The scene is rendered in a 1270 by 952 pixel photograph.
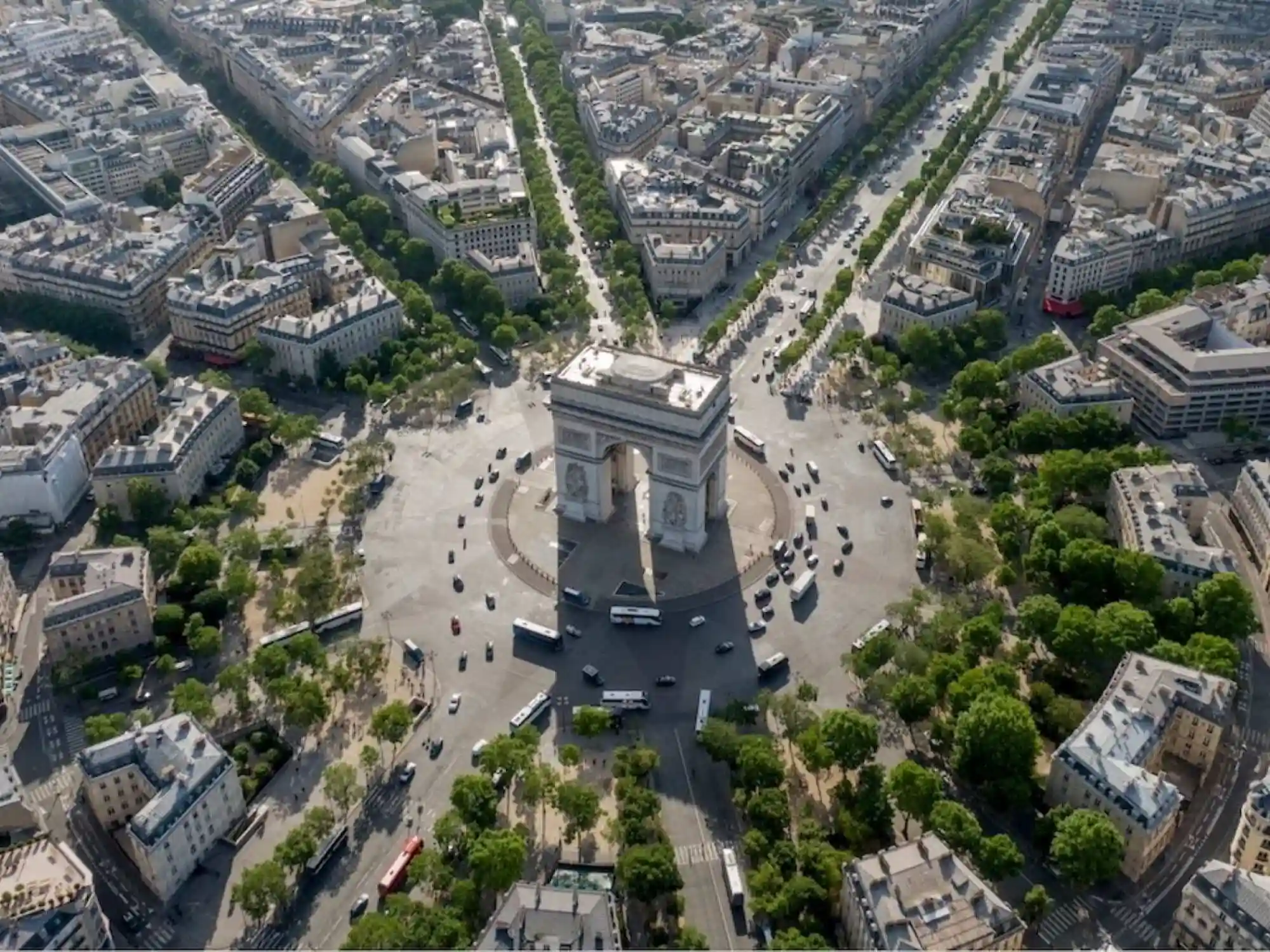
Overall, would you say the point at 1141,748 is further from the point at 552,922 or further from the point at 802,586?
the point at 552,922

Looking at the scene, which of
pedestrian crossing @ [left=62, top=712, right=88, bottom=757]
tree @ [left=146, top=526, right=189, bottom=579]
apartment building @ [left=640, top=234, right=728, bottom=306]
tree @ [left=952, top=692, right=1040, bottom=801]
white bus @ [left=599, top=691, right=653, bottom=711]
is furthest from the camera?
apartment building @ [left=640, top=234, right=728, bottom=306]

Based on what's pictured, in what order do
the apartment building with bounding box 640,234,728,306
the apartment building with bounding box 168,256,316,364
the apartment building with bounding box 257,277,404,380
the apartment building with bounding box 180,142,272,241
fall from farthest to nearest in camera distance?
the apartment building with bounding box 180,142,272,241
the apartment building with bounding box 640,234,728,306
the apartment building with bounding box 168,256,316,364
the apartment building with bounding box 257,277,404,380

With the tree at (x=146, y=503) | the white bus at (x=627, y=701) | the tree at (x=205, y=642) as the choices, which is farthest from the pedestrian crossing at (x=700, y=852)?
the tree at (x=146, y=503)

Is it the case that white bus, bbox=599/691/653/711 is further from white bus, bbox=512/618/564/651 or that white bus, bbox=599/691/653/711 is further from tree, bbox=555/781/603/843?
tree, bbox=555/781/603/843

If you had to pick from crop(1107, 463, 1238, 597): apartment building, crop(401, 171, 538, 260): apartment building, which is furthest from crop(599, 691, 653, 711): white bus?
crop(401, 171, 538, 260): apartment building

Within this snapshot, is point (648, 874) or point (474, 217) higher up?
point (474, 217)

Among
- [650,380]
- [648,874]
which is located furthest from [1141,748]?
[650,380]
